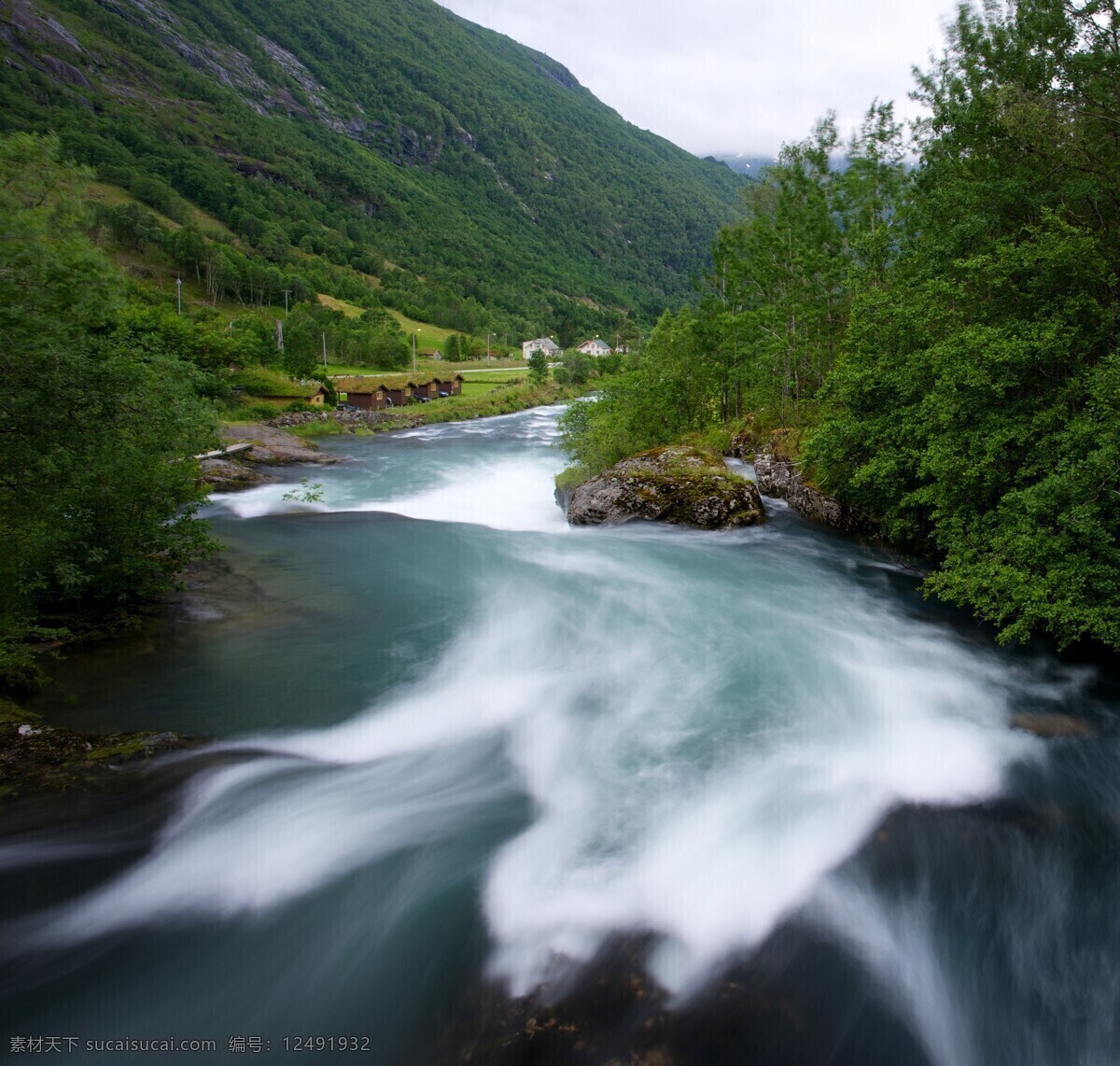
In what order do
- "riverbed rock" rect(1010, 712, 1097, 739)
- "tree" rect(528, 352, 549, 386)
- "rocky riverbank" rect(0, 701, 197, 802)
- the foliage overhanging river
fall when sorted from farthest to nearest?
1. "tree" rect(528, 352, 549, 386)
2. "riverbed rock" rect(1010, 712, 1097, 739)
3. "rocky riverbank" rect(0, 701, 197, 802)
4. the foliage overhanging river

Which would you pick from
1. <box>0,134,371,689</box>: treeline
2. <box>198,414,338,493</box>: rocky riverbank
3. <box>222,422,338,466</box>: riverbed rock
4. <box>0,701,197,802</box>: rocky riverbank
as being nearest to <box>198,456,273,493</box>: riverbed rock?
<box>198,414,338,493</box>: rocky riverbank

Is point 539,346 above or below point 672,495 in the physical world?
above

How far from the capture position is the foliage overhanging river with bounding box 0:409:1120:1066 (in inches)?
222

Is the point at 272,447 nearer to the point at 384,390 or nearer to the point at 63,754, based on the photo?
the point at 63,754

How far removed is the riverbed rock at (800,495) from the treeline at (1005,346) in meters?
0.51

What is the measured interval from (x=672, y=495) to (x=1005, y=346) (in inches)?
395

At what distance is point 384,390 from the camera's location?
207 ft

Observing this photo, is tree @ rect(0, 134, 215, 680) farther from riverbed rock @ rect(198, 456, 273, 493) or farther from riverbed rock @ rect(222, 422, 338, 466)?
riverbed rock @ rect(222, 422, 338, 466)

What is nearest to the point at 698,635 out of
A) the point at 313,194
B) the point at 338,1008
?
the point at 338,1008

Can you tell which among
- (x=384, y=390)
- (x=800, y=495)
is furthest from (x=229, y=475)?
(x=384, y=390)

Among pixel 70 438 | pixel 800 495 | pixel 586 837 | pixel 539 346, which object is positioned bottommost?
pixel 586 837

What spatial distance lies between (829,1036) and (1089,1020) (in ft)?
7.88

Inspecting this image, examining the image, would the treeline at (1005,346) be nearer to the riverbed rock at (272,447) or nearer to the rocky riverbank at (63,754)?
the rocky riverbank at (63,754)

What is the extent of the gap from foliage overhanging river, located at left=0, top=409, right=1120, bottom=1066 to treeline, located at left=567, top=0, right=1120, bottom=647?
6.65 feet
